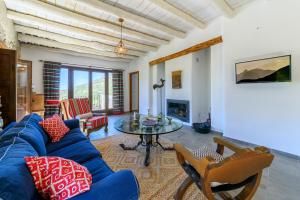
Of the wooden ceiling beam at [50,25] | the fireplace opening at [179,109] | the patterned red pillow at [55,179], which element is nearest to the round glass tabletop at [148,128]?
the patterned red pillow at [55,179]

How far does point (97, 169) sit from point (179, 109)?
3.97 metres

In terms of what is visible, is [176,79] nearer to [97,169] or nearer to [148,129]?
[148,129]

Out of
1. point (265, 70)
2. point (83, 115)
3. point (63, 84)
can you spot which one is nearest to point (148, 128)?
point (83, 115)

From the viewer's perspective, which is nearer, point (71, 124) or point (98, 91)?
point (71, 124)

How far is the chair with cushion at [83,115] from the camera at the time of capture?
342 cm

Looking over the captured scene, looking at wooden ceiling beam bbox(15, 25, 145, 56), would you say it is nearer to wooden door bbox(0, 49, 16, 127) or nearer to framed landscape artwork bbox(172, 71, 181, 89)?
wooden door bbox(0, 49, 16, 127)

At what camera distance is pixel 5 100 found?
2.46 m

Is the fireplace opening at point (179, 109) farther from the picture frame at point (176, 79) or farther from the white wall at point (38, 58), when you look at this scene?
the white wall at point (38, 58)

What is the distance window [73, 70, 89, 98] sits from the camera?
6203 mm

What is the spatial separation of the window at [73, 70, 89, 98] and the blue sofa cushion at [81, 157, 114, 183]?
5.27 m

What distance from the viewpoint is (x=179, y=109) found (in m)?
5.08

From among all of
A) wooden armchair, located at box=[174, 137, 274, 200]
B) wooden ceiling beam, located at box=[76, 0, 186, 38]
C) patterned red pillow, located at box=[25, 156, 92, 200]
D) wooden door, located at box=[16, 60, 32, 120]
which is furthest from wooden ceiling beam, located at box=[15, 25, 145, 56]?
wooden armchair, located at box=[174, 137, 274, 200]

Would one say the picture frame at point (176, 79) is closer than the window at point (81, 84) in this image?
Yes

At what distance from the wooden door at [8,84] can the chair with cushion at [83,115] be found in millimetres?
1197
